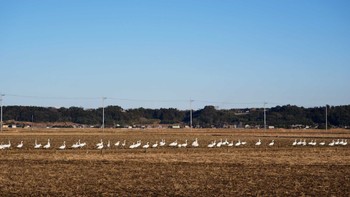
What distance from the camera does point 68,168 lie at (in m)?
27.3

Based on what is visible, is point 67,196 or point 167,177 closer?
point 67,196

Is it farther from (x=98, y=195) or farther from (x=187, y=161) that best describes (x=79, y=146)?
(x=98, y=195)

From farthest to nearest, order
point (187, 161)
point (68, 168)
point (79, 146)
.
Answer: point (79, 146)
point (187, 161)
point (68, 168)

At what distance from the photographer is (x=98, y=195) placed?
1833 centimetres

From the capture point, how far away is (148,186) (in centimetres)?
2058

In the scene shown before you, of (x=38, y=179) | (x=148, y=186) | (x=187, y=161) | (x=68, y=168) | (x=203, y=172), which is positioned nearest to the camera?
(x=148, y=186)

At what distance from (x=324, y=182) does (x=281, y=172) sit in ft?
13.2

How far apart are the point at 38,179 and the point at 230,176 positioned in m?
7.28

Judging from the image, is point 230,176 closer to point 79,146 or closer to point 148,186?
point 148,186

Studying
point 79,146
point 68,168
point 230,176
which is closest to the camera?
point 230,176

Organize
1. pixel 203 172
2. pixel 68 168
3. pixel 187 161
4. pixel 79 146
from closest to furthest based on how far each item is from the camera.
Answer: pixel 203 172
pixel 68 168
pixel 187 161
pixel 79 146

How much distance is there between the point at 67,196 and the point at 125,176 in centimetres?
600

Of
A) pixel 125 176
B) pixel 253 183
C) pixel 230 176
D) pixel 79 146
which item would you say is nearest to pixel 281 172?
pixel 230 176

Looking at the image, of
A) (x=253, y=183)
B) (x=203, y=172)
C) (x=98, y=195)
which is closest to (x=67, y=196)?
(x=98, y=195)
